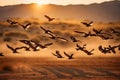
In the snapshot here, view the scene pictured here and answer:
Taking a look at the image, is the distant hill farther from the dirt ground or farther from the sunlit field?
the dirt ground

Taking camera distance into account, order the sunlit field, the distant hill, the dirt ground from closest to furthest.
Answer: the dirt ground < the sunlit field < the distant hill

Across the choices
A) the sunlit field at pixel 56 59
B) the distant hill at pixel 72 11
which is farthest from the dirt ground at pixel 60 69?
the distant hill at pixel 72 11

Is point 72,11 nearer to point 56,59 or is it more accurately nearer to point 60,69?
point 56,59

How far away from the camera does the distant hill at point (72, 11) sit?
6003cm

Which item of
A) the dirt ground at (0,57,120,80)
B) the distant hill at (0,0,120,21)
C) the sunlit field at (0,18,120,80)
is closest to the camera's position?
the dirt ground at (0,57,120,80)

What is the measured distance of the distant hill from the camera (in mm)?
60031

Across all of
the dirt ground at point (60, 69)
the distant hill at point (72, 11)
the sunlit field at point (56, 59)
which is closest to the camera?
the dirt ground at point (60, 69)

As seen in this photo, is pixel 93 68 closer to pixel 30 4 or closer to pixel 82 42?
pixel 82 42

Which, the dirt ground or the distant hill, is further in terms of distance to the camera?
the distant hill

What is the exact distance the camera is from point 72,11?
66625 millimetres

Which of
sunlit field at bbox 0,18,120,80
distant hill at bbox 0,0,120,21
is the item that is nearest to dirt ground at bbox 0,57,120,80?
sunlit field at bbox 0,18,120,80

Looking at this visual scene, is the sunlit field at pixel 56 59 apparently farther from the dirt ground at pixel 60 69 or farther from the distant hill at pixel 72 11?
the distant hill at pixel 72 11

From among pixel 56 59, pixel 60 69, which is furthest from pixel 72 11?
pixel 60 69

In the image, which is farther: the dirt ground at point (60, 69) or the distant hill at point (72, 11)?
the distant hill at point (72, 11)
